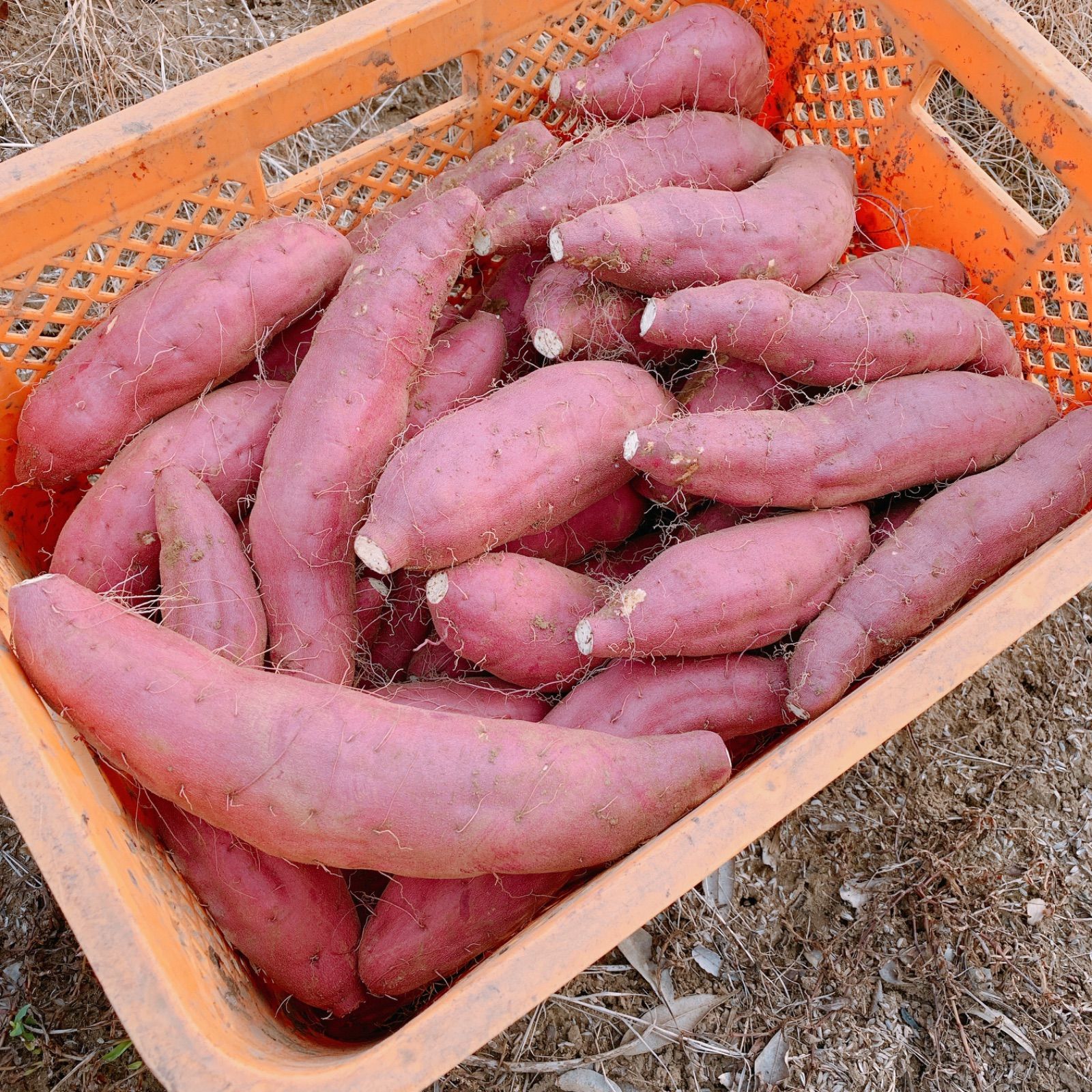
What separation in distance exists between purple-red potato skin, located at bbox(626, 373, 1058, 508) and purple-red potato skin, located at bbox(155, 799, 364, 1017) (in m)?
0.75

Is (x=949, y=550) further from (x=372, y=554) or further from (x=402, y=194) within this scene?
(x=402, y=194)

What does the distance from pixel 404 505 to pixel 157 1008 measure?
25.8 inches

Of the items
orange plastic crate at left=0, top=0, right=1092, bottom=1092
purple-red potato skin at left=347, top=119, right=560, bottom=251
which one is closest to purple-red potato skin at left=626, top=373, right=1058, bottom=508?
orange plastic crate at left=0, top=0, right=1092, bottom=1092

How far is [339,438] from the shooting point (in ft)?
4.51

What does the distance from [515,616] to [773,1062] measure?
838 mm

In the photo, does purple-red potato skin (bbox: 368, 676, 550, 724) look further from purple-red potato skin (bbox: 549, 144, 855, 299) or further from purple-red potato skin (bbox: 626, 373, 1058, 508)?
purple-red potato skin (bbox: 549, 144, 855, 299)

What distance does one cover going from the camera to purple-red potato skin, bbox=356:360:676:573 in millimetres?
1304

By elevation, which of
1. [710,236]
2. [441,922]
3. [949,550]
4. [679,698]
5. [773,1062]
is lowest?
[773,1062]

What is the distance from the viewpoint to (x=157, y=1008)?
89 centimetres

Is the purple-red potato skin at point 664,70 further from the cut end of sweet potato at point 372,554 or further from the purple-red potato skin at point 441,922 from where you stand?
the purple-red potato skin at point 441,922

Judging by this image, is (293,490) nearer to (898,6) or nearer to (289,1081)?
(289,1081)

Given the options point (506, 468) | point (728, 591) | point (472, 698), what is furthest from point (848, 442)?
point (472, 698)

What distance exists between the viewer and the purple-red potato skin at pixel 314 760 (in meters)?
1.14

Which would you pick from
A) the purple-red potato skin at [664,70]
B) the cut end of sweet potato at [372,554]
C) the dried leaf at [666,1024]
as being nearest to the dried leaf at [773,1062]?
the dried leaf at [666,1024]
